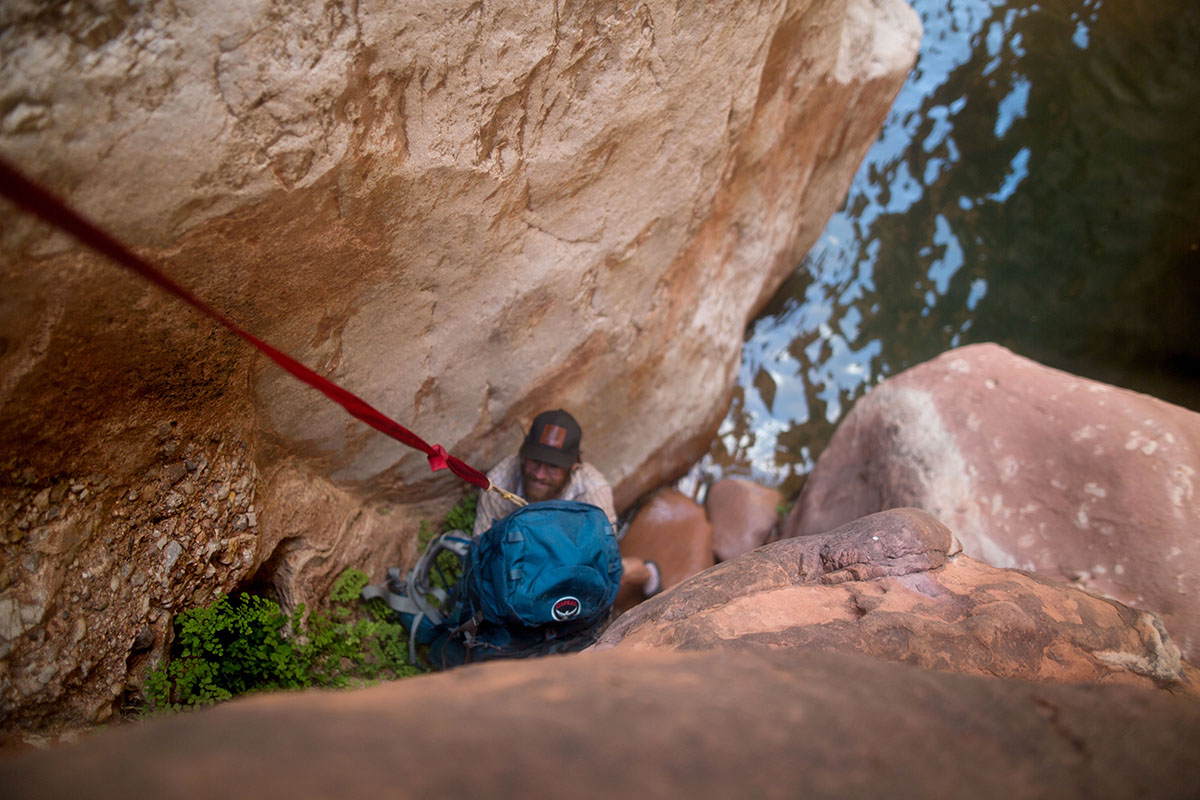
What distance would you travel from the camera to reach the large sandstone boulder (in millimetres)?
2031

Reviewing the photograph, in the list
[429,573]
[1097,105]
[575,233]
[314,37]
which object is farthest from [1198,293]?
[314,37]

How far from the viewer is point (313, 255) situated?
267 cm

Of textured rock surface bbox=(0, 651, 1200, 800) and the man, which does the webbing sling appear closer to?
the man

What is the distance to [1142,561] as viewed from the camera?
11.1 ft

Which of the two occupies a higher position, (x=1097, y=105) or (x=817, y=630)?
(x=1097, y=105)

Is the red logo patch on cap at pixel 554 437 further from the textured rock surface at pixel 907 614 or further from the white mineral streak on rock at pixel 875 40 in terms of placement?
the white mineral streak on rock at pixel 875 40

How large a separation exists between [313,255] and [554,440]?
168 cm

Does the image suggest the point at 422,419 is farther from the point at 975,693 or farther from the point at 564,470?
the point at 975,693

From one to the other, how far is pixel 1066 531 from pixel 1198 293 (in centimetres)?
485

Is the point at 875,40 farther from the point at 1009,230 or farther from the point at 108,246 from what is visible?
the point at 108,246

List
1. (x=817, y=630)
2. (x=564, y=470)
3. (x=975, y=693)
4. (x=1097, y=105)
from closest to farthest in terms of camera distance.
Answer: (x=975, y=693) < (x=817, y=630) < (x=564, y=470) < (x=1097, y=105)

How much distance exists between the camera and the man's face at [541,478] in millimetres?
3857

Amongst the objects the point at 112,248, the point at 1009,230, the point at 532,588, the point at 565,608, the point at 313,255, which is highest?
the point at 112,248

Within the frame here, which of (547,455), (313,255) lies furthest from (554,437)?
(313,255)
